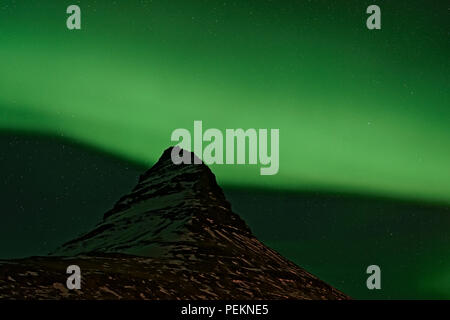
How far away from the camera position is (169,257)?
93.8 metres

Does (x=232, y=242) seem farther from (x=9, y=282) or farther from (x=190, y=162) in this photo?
(x=9, y=282)

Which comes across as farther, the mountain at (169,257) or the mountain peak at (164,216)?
the mountain peak at (164,216)

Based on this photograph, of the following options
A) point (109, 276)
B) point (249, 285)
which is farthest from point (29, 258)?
point (249, 285)

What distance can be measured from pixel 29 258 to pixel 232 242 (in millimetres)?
66222

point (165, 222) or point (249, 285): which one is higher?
point (165, 222)

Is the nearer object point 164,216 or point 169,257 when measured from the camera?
point 169,257

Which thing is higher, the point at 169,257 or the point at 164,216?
the point at 164,216

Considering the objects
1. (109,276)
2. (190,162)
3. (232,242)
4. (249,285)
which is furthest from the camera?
(190,162)

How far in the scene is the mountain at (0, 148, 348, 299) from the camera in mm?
53000

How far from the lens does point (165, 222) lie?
128 m

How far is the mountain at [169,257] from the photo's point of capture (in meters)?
53.0

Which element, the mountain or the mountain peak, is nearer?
the mountain
